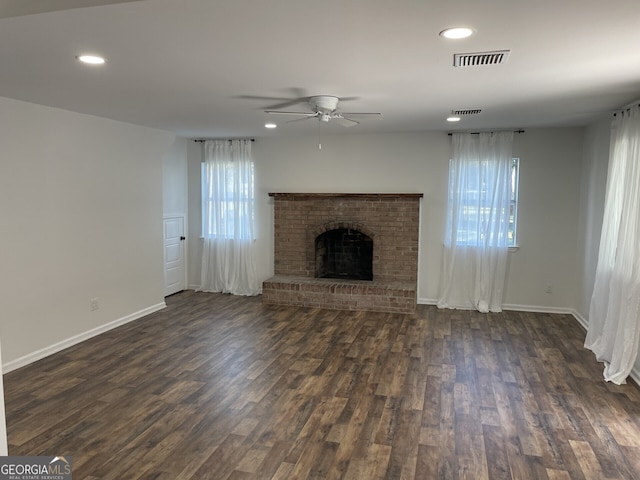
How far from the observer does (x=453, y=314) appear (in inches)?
242

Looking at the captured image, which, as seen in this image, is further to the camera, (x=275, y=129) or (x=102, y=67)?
(x=275, y=129)

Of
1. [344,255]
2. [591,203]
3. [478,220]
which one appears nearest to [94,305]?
[344,255]

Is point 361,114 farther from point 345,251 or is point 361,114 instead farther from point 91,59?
point 345,251

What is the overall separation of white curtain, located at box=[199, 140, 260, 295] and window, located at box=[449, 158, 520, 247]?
3.12 metres

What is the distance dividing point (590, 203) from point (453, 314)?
85.5 inches

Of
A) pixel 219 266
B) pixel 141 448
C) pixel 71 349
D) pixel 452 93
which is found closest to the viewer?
pixel 141 448

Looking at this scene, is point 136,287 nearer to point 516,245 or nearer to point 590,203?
point 516,245

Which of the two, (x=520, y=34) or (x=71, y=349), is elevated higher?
(x=520, y=34)

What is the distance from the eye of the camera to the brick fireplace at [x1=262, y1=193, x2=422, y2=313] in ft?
20.8

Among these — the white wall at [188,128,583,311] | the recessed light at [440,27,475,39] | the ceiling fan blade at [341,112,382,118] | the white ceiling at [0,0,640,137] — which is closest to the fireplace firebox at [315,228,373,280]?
the white wall at [188,128,583,311]

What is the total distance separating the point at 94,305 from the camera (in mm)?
5086

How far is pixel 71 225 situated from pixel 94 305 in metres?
0.96

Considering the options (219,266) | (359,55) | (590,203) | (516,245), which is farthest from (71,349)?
(590,203)

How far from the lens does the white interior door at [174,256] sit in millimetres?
6984
